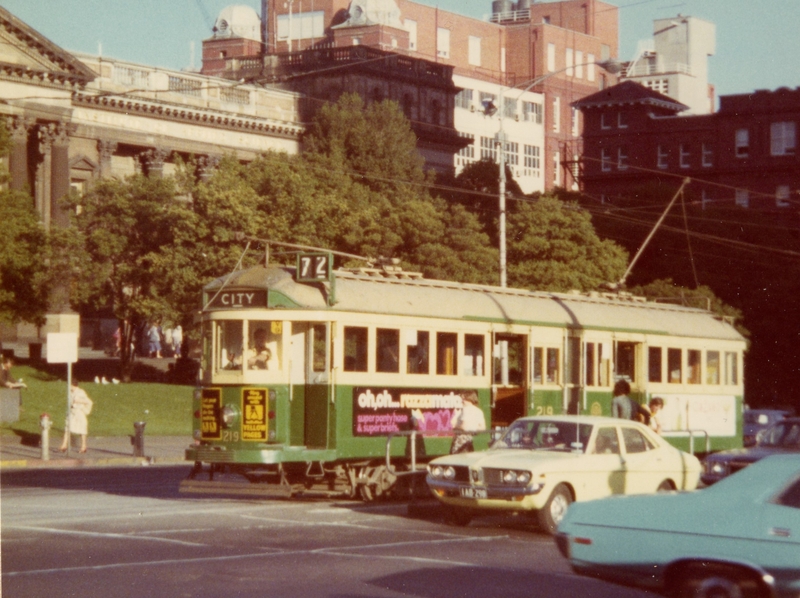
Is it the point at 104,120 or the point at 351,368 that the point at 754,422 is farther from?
the point at 104,120

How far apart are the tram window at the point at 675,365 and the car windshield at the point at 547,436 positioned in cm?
1008

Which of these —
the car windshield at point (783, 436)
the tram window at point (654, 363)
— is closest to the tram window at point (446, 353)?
the car windshield at point (783, 436)

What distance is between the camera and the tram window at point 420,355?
22.6 m

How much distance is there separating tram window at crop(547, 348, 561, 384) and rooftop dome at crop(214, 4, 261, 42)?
87970mm

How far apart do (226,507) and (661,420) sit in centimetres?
990

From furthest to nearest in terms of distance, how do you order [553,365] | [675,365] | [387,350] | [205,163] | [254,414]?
[205,163] < [675,365] < [553,365] < [387,350] < [254,414]

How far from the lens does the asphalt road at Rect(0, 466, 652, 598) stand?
518 inches

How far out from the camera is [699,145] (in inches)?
4077

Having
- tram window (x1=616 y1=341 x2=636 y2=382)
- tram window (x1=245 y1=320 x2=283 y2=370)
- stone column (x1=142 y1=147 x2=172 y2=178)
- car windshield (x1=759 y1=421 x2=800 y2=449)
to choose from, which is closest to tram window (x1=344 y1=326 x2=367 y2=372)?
tram window (x1=245 y1=320 x2=283 y2=370)

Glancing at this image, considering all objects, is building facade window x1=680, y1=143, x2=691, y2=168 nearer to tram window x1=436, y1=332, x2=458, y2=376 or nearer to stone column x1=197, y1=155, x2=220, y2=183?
stone column x1=197, y1=155, x2=220, y2=183

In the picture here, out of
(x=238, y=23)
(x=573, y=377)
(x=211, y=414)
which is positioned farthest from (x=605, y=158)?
(x=211, y=414)

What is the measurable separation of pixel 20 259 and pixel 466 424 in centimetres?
3049

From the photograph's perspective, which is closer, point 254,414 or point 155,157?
point 254,414

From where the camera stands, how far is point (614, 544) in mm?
11078
